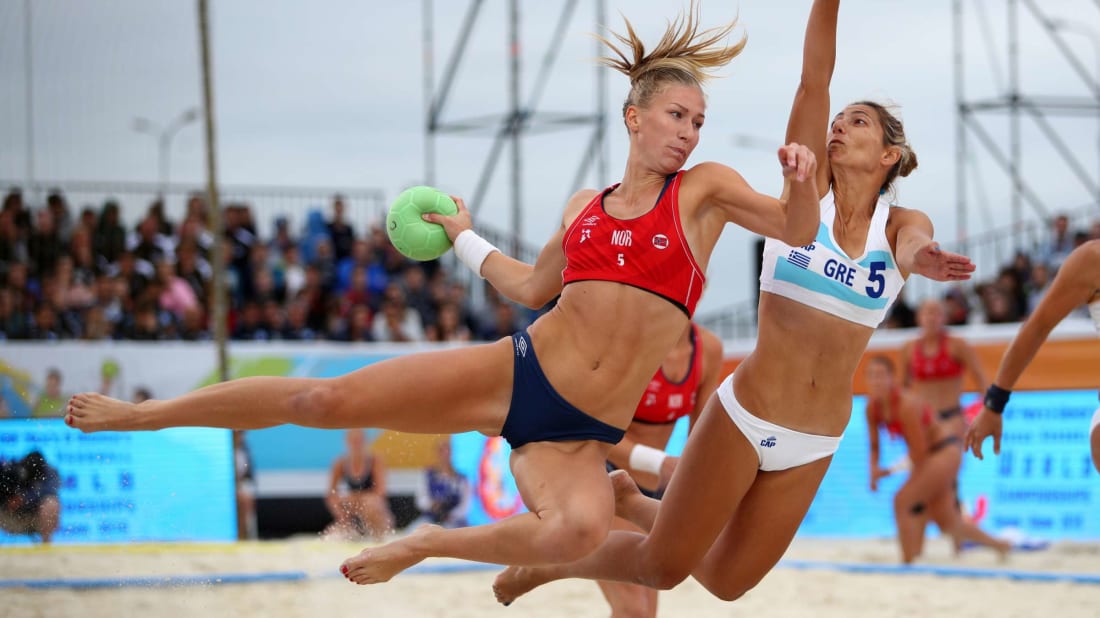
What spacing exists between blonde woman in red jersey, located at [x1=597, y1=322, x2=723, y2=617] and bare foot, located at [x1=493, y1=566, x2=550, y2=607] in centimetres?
48

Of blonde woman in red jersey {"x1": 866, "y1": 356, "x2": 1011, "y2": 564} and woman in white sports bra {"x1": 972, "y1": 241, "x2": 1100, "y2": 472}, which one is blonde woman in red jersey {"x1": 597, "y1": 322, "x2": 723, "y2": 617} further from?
blonde woman in red jersey {"x1": 866, "y1": 356, "x2": 1011, "y2": 564}

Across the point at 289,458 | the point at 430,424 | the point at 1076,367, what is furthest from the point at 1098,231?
the point at 430,424

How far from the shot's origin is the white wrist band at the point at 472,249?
14.5 feet

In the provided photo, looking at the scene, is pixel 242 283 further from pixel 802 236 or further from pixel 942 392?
pixel 802 236

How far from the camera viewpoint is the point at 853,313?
13.3 feet

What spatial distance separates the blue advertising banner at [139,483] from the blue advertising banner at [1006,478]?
6.18 feet

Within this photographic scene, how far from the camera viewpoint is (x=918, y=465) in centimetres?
877

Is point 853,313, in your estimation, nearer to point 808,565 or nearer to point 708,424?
point 708,424

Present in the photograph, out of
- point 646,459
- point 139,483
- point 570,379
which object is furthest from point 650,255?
point 139,483

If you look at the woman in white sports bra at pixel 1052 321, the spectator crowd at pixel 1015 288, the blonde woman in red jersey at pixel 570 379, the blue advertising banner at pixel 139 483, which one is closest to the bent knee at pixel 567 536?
the blonde woman in red jersey at pixel 570 379

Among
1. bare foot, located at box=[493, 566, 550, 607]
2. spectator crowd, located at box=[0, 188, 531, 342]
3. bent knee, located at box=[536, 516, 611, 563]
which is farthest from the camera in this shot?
spectator crowd, located at box=[0, 188, 531, 342]

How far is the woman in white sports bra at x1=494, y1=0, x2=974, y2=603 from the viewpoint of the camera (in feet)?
13.3

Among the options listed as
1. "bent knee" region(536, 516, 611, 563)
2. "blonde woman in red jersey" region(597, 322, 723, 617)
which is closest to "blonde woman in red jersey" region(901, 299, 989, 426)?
"blonde woman in red jersey" region(597, 322, 723, 617)

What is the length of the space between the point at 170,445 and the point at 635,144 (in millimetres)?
5774
